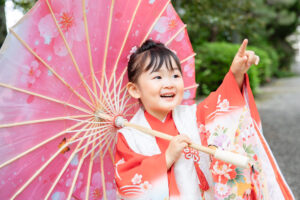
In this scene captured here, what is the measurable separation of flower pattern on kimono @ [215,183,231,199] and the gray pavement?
214 cm

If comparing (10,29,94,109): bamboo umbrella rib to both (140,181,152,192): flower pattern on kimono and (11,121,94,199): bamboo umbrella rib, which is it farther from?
(140,181,152,192): flower pattern on kimono

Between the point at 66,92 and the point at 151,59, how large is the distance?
51cm

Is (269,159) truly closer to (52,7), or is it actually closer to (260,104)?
(52,7)

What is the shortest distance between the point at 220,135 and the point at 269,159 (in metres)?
0.32

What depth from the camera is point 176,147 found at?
1651 millimetres

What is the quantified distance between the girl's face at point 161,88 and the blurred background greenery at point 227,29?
78.8 inches

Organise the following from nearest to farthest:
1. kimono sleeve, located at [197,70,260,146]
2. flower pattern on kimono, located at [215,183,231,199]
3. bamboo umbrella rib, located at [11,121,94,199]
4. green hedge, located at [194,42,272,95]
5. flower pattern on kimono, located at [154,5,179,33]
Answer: bamboo umbrella rib, located at [11,121,94,199]
flower pattern on kimono, located at [215,183,231,199]
kimono sleeve, located at [197,70,260,146]
flower pattern on kimono, located at [154,5,179,33]
green hedge, located at [194,42,272,95]

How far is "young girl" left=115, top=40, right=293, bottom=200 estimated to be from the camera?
172 cm

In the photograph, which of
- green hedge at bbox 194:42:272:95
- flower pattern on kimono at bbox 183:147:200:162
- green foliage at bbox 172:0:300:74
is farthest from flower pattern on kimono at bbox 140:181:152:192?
green hedge at bbox 194:42:272:95

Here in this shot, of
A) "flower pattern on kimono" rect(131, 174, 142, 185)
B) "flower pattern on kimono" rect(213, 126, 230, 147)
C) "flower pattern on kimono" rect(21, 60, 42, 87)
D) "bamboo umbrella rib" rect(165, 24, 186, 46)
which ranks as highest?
"bamboo umbrella rib" rect(165, 24, 186, 46)

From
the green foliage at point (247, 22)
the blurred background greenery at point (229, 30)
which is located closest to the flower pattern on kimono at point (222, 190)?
the green foliage at point (247, 22)

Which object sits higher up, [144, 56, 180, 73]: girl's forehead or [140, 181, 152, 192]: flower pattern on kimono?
[144, 56, 180, 73]: girl's forehead

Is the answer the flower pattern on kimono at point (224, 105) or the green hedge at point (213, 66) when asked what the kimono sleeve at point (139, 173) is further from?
the green hedge at point (213, 66)

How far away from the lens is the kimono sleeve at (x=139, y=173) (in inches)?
66.6
